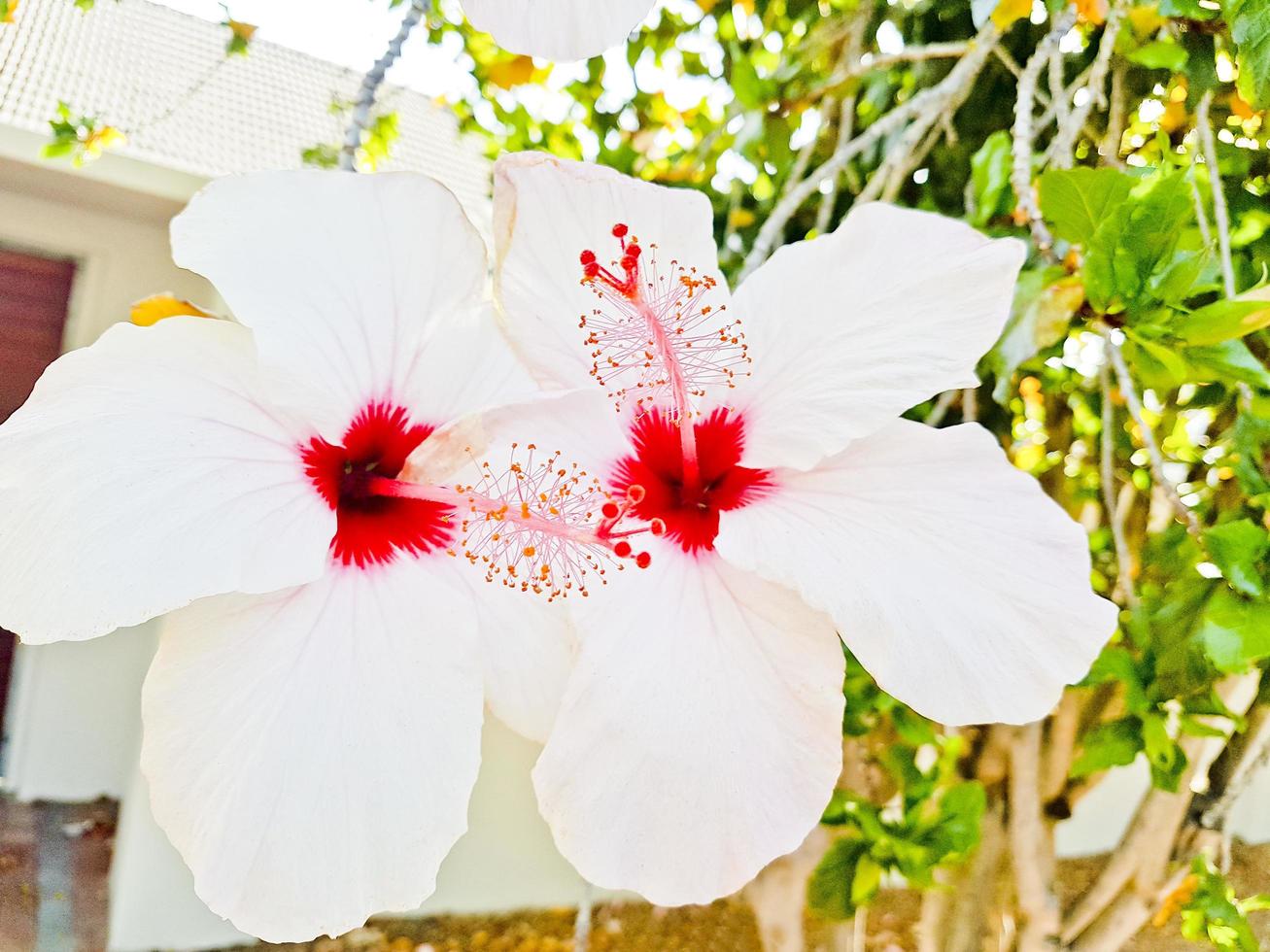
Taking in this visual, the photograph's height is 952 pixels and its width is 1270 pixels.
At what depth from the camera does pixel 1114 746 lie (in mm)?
704

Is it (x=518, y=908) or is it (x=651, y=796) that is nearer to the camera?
(x=651, y=796)

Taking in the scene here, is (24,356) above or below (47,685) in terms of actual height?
above

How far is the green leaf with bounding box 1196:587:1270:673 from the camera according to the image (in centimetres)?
46

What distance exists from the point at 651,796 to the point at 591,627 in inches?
2.2

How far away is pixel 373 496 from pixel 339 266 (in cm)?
8

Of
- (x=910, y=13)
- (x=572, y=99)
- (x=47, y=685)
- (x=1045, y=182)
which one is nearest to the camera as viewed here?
(x=1045, y=182)

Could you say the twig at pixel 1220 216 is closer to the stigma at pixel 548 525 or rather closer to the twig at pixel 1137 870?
the stigma at pixel 548 525

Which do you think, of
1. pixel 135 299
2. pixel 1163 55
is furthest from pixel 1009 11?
pixel 135 299

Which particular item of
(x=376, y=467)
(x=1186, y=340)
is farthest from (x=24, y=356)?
(x=1186, y=340)

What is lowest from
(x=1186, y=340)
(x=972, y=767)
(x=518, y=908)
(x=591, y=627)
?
(x=518, y=908)

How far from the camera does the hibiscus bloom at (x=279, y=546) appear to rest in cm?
25

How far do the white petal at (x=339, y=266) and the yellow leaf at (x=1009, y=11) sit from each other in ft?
1.40

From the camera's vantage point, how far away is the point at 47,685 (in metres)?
2.86

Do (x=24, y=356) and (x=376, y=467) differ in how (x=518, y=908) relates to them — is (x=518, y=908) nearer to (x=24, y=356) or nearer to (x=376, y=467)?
(x=24, y=356)
